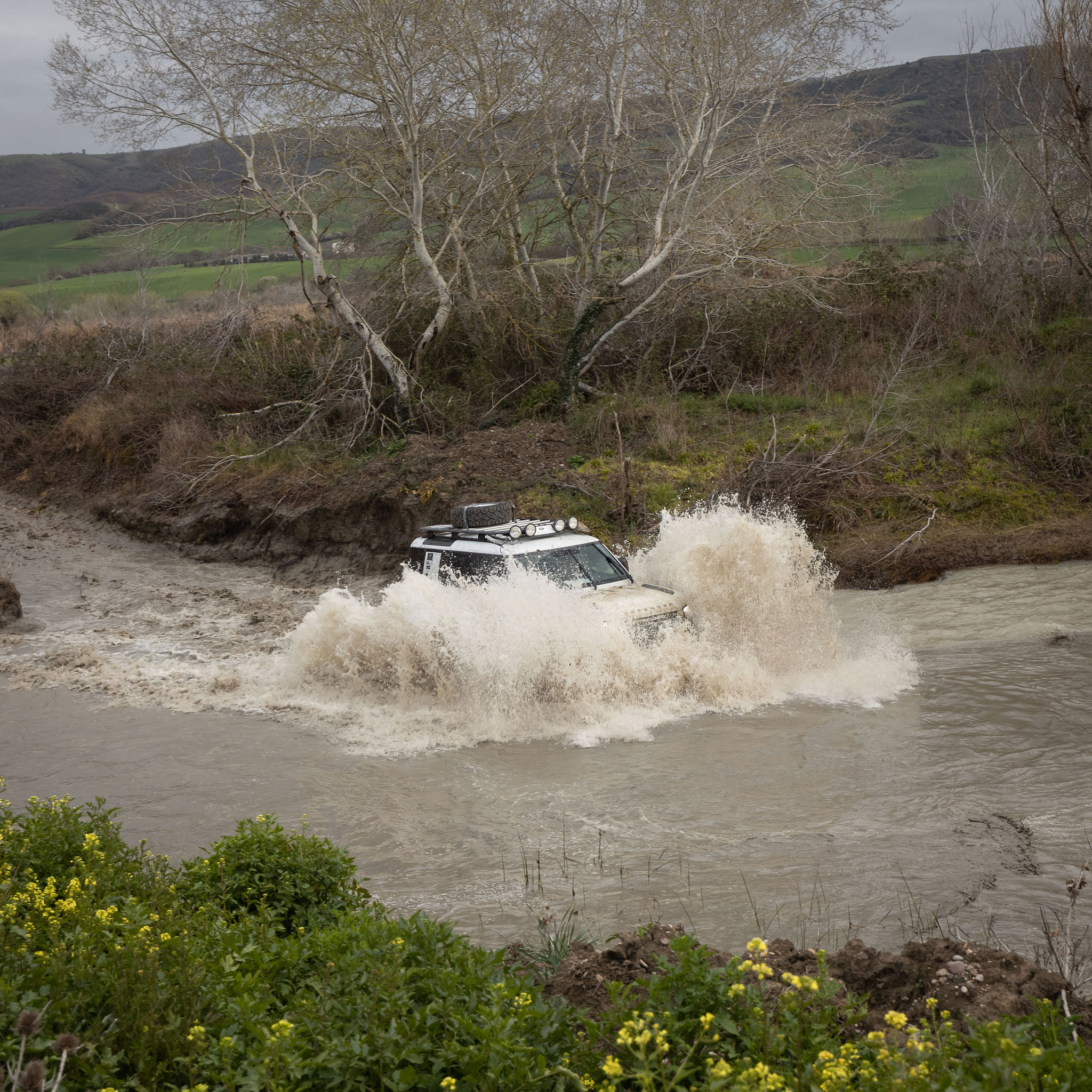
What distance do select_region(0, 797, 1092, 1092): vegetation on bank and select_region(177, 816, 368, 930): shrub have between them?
0.56m

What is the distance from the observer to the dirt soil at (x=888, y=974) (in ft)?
13.1

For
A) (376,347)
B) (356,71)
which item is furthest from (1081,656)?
(356,71)

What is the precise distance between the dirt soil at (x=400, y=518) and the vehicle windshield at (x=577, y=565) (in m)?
6.00

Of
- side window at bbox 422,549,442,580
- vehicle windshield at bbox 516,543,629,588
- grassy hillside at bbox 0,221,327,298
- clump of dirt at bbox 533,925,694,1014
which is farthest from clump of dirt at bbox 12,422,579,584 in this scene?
clump of dirt at bbox 533,925,694,1014

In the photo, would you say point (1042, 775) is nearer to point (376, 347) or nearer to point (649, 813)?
point (649, 813)

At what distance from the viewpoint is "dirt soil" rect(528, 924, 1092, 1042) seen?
4008 millimetres

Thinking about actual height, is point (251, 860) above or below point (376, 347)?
below

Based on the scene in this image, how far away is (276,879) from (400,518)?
13362mm

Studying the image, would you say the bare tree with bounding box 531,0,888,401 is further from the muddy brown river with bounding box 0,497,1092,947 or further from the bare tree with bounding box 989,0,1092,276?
the muddy brown river with bounding box 0,497,1092,947

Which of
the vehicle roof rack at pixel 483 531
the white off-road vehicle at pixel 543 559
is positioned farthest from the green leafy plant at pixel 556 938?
the vehicle roof rack at pixel 483 531

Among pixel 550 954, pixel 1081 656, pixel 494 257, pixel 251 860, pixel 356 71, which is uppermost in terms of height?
pixel 356 71

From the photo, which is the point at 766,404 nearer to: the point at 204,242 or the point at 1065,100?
the point at 1065,100

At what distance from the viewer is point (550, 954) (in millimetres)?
4918

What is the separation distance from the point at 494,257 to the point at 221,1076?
22160 millimetres
